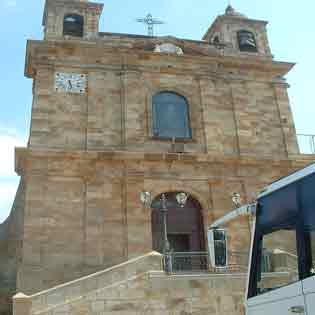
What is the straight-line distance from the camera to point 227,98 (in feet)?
67.1

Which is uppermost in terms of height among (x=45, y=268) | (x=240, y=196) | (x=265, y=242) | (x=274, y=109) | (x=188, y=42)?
(x=188, y=42)

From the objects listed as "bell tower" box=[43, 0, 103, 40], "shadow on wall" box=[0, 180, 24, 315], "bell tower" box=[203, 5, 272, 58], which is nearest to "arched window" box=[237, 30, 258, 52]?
"bell tower" box=[203, 5, 272, 58]

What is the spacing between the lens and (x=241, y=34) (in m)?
23.1

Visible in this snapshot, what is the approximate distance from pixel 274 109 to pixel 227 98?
229 cm

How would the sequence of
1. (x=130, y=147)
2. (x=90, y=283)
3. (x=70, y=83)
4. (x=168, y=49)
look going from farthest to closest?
(x=168, y=49) → (x=70, y=83) → (x=130, y=147) → (x=90, y=283)

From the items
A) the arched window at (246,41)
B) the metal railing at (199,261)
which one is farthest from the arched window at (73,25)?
the metal railing at (199,261)

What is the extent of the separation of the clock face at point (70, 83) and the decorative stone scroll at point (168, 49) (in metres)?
3.82

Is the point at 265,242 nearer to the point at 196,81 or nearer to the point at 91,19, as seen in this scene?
the point at 196,81

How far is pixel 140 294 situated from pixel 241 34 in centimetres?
1526

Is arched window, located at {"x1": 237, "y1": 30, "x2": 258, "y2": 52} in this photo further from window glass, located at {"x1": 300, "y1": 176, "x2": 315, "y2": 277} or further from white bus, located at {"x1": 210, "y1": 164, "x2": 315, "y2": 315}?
window glass, located at {"x1": 300, "y1": 176, "x2": 315, "y2": 277}

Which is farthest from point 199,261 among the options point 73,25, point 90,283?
point 73,25

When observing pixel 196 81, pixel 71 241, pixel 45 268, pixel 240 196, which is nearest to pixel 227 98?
pixel 196 81

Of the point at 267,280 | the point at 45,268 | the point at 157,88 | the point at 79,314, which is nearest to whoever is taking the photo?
the point at 267,280

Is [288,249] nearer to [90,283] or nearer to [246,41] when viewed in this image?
[90,283]
